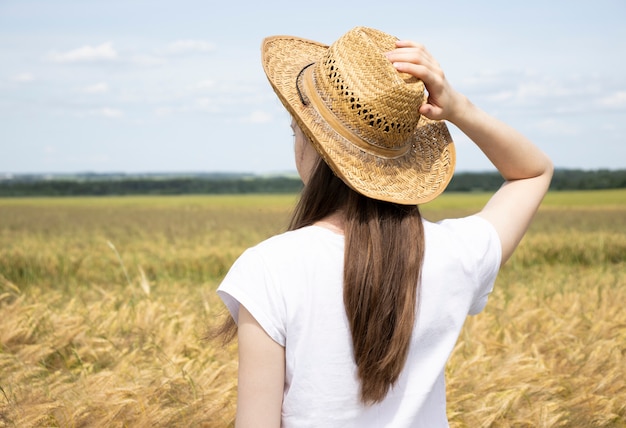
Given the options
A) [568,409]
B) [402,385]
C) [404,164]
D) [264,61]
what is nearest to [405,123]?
[404,164]

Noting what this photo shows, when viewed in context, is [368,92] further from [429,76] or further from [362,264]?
[362,264]

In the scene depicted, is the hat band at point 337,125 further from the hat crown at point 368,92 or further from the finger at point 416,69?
the finger at point 416,69

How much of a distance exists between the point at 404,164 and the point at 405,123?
0.13 meters

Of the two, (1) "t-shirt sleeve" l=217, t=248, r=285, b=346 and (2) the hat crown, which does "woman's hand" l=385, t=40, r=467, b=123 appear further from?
(1) "t-shirt sleeve" l=217, t=248, r=285, b=346

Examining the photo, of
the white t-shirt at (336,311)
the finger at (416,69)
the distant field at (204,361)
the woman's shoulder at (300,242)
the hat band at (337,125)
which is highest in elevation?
the finger at (416,69)

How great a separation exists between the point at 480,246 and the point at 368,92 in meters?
0.43

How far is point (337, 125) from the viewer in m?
1.56

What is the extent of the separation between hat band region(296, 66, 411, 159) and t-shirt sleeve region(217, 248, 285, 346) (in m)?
0.37

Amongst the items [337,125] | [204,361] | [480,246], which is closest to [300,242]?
[337,125]

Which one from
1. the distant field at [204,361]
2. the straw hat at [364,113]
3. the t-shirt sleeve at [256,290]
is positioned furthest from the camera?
the distant field at [204,361]

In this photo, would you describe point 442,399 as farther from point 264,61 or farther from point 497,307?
point 497,307

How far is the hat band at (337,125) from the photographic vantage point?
157 cm

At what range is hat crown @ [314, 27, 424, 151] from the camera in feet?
5.06

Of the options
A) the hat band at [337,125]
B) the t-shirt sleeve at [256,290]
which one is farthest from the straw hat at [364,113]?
the t-shirt sleeve at [256,290]
